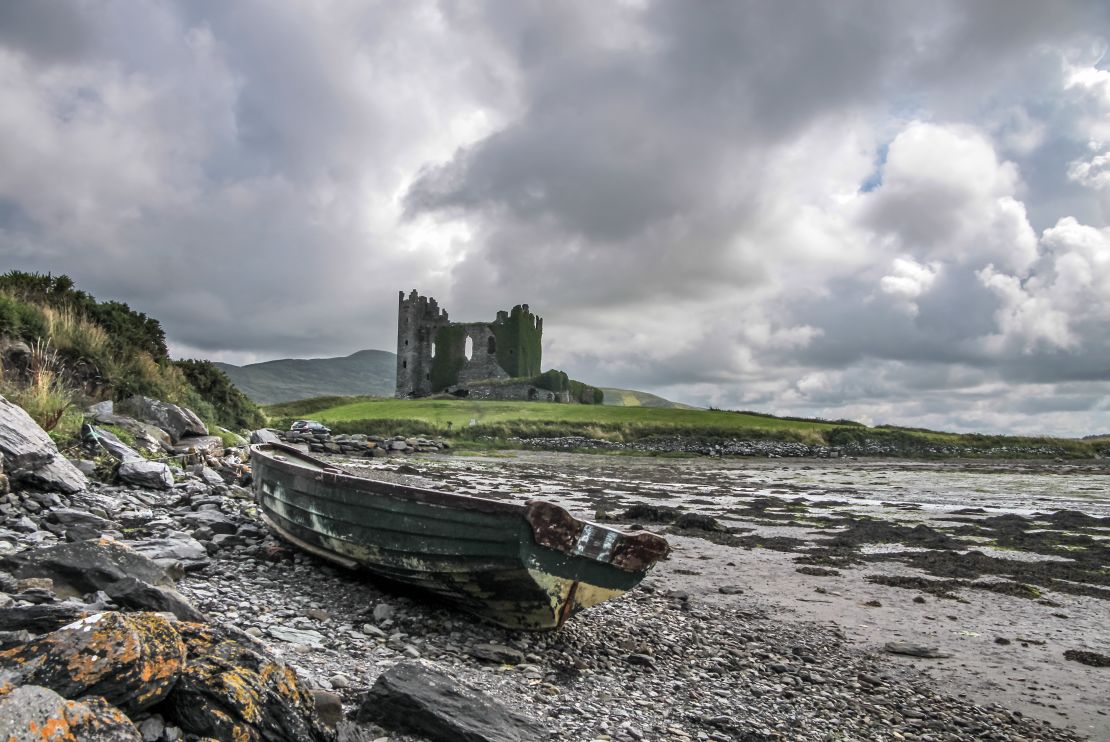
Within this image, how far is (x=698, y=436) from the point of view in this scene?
1853 inches

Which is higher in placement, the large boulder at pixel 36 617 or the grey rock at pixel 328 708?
the large boulder at pixel 36 617

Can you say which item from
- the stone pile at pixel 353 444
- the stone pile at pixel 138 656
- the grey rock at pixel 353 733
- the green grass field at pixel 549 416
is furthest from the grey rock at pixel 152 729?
the green grass field at pixel 549 416

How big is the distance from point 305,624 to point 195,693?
279 cm

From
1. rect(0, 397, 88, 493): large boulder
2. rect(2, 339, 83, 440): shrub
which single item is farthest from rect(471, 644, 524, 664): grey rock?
rect(2, 339, 83, 440): shrub

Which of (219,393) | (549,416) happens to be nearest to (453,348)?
(549,416)

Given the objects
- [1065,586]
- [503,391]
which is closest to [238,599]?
[1065,586]

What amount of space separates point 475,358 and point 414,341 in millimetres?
9267

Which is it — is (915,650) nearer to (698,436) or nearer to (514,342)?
(698,436)

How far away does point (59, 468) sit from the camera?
8.15 meters

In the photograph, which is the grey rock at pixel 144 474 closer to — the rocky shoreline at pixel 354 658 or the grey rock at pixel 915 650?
the rocky shoreline at pixel 354 658

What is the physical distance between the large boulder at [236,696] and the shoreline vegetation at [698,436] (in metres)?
41.4

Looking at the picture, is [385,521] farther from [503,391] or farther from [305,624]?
[503,391]

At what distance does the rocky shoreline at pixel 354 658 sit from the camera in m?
3.04

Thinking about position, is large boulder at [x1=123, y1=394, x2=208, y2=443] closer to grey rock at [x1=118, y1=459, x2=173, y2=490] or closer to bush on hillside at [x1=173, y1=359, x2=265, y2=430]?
grey rock at [x1=118, y1=459, x2=173, y2=490]
